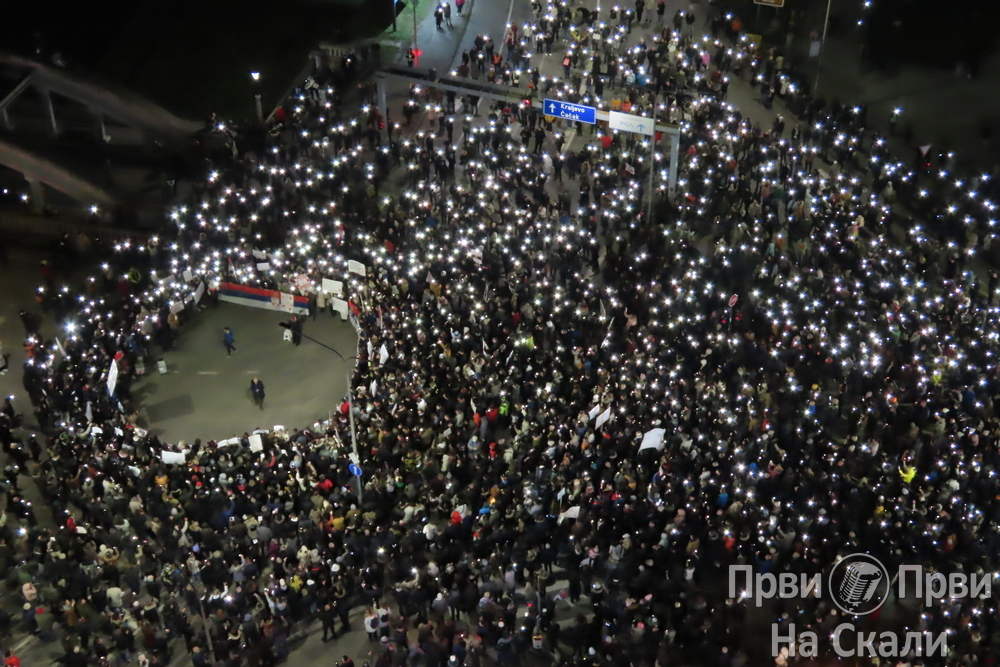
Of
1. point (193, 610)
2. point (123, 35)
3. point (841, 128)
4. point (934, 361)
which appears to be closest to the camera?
point (193, 610)

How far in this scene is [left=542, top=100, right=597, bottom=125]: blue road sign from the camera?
43.3m

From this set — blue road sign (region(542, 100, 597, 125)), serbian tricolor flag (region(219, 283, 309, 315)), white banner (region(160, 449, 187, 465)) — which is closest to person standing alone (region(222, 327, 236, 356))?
serbian tricolor flag (region(219, 283, 309, 315))

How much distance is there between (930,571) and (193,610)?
16634mm

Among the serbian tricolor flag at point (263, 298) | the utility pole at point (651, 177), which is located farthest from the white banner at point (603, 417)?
the serbian tricolor flag at point (263, 298)

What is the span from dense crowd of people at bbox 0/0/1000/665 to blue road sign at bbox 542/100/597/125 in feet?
4.39

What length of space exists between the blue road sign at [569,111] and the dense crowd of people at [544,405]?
4.39 feet

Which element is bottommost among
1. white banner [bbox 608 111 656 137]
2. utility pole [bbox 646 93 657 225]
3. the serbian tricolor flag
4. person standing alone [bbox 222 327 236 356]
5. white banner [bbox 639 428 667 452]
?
person standing alone [bbox 222 327 236 356]

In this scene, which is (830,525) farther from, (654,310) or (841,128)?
(841,128)

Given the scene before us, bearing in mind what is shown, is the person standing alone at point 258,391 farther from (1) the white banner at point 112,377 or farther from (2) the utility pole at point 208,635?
(2) the utility pole at point 208,635

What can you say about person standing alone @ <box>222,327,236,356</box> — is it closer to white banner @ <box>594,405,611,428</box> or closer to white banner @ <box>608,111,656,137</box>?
white banner @ <box>594,405,611,428</box>

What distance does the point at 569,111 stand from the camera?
43.7 m

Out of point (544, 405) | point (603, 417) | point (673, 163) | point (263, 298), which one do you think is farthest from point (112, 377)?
point (673, 163)

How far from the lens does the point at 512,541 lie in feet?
97.6

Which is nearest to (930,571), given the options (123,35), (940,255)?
(940,255)
